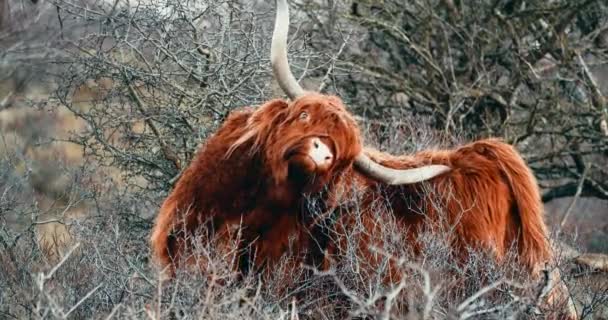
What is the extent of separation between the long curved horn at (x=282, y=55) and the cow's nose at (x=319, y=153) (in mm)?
431

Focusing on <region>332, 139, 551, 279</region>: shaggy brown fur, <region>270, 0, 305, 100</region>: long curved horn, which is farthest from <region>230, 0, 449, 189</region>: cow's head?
<region>332, 139, 551, 279</region>: shaggy brown fur

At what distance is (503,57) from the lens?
40.7 feet

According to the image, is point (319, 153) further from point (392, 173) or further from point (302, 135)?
point (392, 173)

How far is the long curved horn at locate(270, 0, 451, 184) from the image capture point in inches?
273

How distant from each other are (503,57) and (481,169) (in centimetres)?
541

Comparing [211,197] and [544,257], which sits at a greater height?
[211,197]

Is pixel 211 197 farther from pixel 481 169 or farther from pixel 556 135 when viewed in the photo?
pixel 556 135

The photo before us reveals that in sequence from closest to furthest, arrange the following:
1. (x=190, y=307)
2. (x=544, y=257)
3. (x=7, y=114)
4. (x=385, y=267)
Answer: (x=190, y=307), (x=385, y=267), (x=544, y=257), (x=7, y=114)

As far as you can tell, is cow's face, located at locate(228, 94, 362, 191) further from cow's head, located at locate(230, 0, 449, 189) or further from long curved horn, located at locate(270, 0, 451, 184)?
long curved horn, located at locate(270, 0, 451, 184)

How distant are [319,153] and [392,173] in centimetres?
63

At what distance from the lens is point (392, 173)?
23.1ft

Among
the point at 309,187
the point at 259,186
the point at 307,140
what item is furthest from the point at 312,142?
the point at 259,186

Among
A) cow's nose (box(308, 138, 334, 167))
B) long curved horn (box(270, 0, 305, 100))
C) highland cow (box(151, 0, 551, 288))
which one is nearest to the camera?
cow's nose (box(308, 138, 334, 167))

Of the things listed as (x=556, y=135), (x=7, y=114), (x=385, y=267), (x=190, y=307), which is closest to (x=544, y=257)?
(x=385, y=267)
